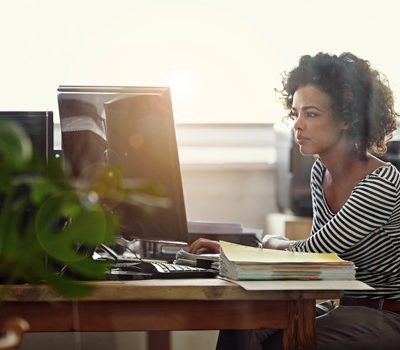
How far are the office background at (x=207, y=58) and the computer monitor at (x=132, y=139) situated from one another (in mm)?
1607

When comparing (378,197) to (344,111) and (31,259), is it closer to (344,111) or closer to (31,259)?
(344,111)

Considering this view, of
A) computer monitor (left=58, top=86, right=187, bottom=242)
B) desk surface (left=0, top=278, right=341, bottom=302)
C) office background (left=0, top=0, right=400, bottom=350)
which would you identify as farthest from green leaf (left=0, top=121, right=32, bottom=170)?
office background (left=0, top=0, right=400, bottom=350)

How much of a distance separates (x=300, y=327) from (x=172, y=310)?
213mm

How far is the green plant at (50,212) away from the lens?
395mm

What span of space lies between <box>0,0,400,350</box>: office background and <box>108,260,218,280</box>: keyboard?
1871 mm

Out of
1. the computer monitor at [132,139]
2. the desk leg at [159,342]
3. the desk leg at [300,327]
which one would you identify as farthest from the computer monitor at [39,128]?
the desk leg at [159,342]

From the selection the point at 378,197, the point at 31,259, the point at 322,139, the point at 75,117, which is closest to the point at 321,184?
the point at 322,139

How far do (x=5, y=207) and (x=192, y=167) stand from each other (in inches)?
122

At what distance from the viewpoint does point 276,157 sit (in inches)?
140

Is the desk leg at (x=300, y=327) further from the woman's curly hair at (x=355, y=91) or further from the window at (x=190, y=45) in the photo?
the window at (x=190, y=45)

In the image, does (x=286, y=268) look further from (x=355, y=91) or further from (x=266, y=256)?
(x=355, y=91)

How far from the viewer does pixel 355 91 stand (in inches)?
87.4

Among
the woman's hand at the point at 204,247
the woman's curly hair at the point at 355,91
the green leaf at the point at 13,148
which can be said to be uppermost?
the woman's curly hair at the point at 355,91

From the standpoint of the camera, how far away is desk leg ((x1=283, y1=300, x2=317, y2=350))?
4.47 feet
